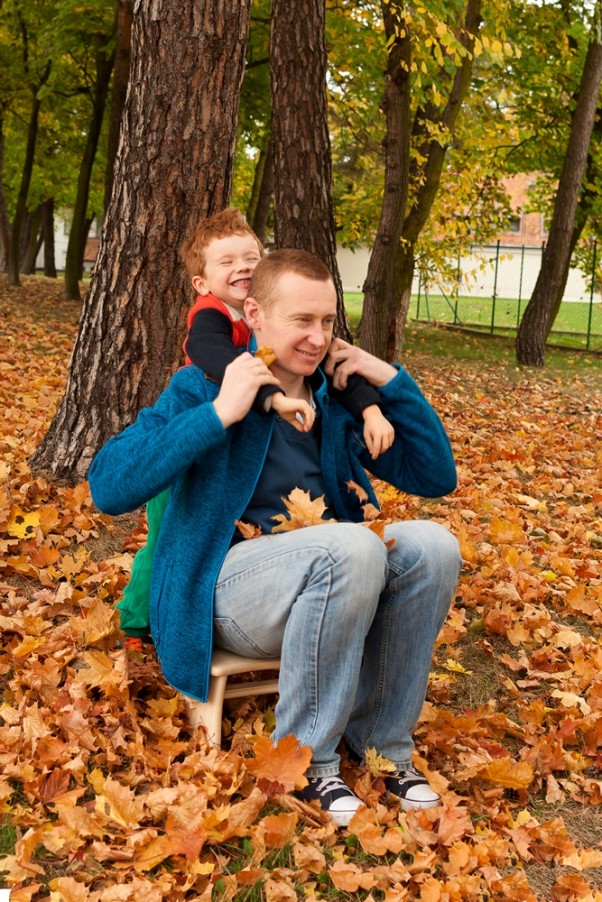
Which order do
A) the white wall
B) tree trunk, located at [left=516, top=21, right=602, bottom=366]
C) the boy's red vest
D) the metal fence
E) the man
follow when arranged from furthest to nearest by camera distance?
the white wall
the metal fence
tree trunk, located at [left=516, top=21, right=602, bottom=366]
the boy's red vest
the man

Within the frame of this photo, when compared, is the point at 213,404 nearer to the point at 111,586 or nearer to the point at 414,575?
the point at 414,575

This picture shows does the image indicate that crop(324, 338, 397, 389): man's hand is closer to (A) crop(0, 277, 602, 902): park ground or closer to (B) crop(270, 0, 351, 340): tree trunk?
(A) crop(0, 277, 602, 902): park ground

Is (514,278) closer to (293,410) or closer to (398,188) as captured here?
(398,188)

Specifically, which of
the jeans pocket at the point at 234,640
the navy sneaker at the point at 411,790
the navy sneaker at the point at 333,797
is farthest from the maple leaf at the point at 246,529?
the navy sneaker at the point at 411,790

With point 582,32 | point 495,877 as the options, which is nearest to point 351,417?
point 495,877

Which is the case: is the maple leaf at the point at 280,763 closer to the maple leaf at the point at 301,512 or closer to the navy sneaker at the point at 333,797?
the navy sneaker at the point at 333,797

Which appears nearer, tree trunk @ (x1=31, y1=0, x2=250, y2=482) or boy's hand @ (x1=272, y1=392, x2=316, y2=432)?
boy's hand @ (x1=272, y1=392, x2=316, y2=432)

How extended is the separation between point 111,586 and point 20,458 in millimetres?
1651

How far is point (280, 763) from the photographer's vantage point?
8.83ft

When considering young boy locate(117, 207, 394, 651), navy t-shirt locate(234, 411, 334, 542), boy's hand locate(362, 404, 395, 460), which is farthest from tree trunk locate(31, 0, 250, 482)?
boy's hand locate(362, 404, 395, 460)

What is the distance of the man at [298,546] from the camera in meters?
2.63

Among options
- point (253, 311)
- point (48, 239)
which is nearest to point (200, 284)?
point (253, 311)

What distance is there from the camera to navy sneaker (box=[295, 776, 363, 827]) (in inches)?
105

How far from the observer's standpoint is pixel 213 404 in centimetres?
267
